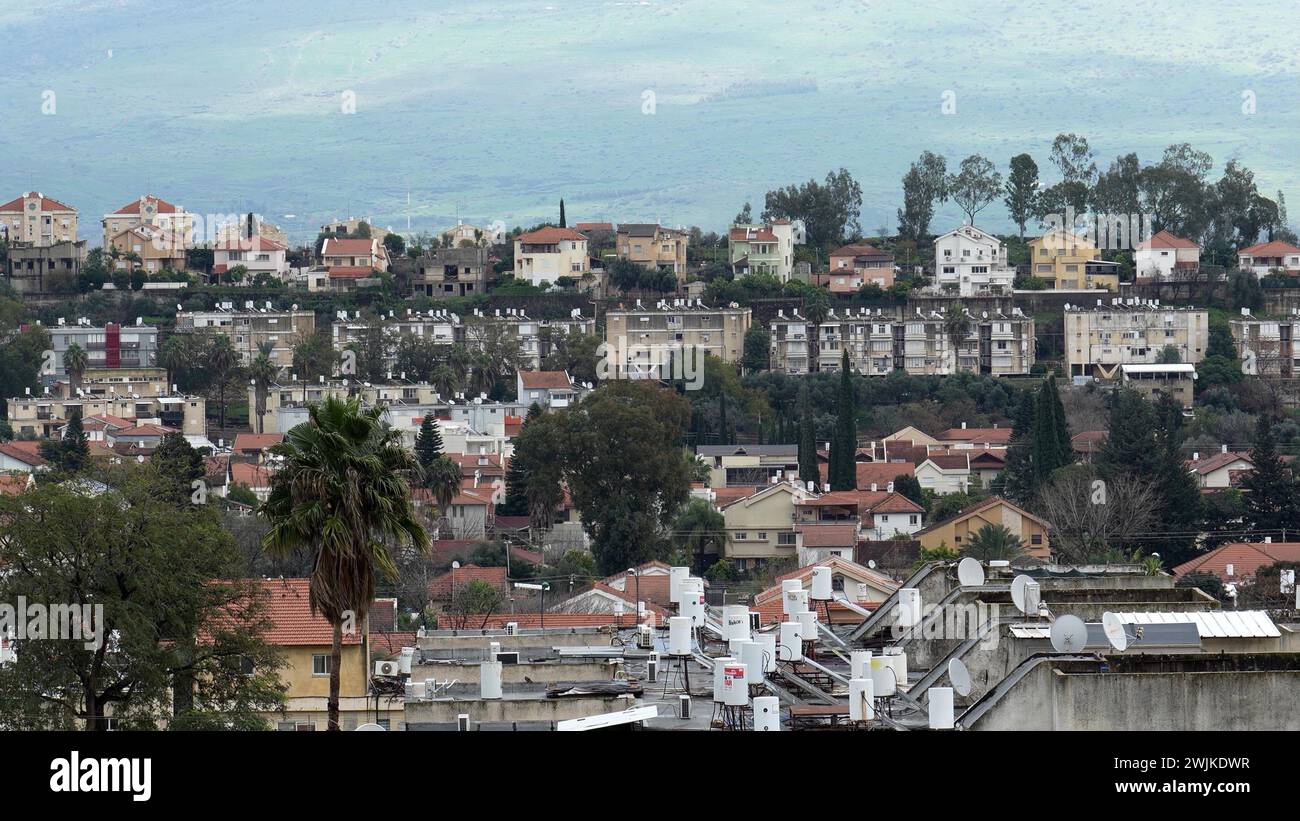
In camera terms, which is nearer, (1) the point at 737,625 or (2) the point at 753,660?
(2) the point at 753,660

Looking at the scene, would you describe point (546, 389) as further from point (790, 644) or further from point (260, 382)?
point (790, 644)

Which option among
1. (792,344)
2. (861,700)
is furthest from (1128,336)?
(861,700)

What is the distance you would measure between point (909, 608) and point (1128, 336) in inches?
4012

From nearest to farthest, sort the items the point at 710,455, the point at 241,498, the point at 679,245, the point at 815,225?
the point at 241,498
the point at 710,455
the point at 679,245
the point at 815,225

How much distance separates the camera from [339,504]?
2492 cm

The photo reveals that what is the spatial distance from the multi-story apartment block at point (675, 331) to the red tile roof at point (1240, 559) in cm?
6021

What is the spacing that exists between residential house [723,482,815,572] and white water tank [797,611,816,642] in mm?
50216

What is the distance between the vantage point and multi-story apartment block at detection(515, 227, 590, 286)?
138000 mm

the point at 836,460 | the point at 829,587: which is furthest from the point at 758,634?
the point at 836,460

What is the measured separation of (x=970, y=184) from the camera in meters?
164

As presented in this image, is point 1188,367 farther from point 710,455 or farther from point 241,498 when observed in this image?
point 241,498

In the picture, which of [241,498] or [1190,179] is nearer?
[241,498]

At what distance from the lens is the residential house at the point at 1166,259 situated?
137 m
